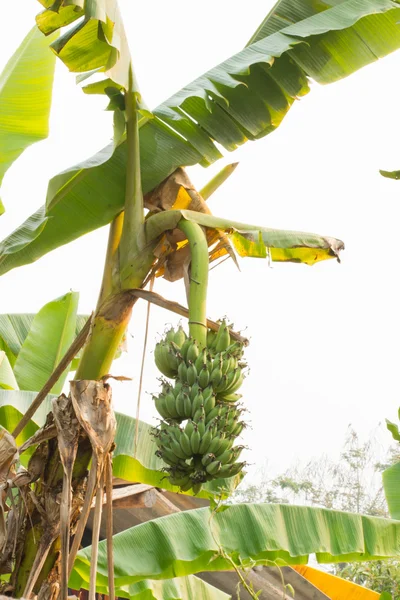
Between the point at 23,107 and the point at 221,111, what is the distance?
82cm

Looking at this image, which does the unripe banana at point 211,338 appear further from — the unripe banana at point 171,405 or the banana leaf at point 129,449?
the banana leaf at point 129,449

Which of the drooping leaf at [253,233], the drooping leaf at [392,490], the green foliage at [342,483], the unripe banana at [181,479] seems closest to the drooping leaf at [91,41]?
the drooping leaf at [253,233]

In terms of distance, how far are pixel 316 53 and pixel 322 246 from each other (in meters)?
0.76

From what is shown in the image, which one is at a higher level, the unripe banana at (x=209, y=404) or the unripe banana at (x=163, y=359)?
the unripe banana at (x=163, y=359)

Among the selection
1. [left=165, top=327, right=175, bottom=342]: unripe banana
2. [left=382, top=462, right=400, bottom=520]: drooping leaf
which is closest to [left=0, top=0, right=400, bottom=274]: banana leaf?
[left=165, top=327, right=175, bottom=342]: unripe banana

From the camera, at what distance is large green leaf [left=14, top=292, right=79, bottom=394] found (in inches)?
115

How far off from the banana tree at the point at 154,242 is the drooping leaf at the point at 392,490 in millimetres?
243

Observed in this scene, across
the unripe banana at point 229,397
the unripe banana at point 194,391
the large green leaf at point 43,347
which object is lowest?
the unripe banana at point 194,391

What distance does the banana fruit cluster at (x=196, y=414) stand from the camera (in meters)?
1.37

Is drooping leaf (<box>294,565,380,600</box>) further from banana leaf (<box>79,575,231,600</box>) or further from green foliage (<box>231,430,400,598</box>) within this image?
green foliage (<box>231,430,400,598</box>)

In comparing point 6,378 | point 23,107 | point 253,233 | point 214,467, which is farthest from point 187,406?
point 6,378

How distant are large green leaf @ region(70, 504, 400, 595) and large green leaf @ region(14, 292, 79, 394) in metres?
0.90

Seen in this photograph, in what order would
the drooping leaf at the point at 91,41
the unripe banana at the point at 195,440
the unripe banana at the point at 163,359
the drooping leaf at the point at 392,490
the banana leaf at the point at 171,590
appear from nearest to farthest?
1. the unripe banana at the point at 195,440
2. the unripe banana at the point at 163,359
3. the drooping leaf at the point at 91,41
4. the banana leaf at the point at 171,590
5. the drooping leaf at the point at 392,490

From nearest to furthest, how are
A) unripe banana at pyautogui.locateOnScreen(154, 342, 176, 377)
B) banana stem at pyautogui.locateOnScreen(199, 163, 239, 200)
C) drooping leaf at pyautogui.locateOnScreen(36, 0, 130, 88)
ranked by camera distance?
unripe banana at pyautogui.locateOnScreen(154, 342, 176, 377), drooping leaf at pyautogui.locateOnScreen(36, 0, 130, 88), banana stem at pyautogui.locateOnScreen(199, 163, 239, 200)
